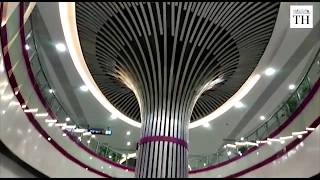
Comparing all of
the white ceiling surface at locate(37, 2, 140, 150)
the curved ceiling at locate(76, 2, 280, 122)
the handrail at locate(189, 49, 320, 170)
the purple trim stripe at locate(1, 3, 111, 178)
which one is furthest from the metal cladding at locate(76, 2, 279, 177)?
the purple trim stripe at locate(1, 3, 111, 178)

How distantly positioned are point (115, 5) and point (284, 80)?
735 centimetres

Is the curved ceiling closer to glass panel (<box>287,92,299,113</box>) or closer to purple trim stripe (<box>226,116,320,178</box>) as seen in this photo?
glass panel (<box>287,92,299,113</box>)

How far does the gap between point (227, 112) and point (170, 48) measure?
6729 millimetres

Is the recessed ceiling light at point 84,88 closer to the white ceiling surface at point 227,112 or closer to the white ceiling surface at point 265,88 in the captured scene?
the white ceiling surface at point 227,112

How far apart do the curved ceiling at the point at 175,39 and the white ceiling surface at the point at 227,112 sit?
778 millimetres

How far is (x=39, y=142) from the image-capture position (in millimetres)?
9508

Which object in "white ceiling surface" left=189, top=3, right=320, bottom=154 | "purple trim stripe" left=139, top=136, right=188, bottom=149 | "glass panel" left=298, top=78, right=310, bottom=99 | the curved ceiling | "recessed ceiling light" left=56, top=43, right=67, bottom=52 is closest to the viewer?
"glass panel" left=298, top=78, right=310, bottom=99

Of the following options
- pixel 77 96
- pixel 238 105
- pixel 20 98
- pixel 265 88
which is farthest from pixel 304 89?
pixel 77 96

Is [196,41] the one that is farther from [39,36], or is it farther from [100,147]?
[100,147]

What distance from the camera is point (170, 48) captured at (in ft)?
33.3

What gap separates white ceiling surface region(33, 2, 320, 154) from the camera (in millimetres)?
11172

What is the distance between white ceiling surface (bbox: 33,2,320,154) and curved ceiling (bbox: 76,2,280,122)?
30.6 inches

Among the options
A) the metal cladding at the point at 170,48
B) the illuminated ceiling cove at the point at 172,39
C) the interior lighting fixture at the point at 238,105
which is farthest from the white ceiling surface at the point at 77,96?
the interior lighting fixture at the point at 238,105

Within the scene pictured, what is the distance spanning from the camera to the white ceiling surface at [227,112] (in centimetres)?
1117
